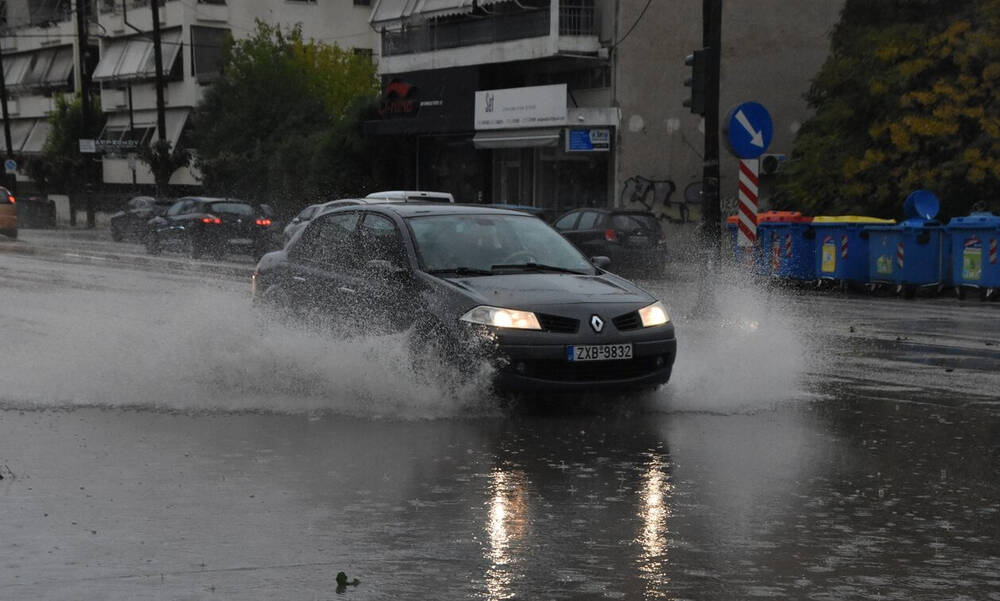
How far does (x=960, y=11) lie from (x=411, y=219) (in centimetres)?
2337

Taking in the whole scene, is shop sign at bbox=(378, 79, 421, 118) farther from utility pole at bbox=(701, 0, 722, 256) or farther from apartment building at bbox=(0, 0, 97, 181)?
apartment building at bbox=(0, 0, 97, 181)

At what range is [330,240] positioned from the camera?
1140 centimetres

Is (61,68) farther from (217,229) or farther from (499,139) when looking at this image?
(217,229)

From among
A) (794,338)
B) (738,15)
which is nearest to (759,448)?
(794,338)

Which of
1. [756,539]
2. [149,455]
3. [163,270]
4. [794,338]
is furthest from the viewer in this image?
[163,270]

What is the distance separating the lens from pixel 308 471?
7.56 meters

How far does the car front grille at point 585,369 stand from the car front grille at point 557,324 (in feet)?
0.69

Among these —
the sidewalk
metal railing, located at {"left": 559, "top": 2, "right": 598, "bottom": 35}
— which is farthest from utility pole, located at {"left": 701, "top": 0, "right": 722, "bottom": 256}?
metal railing, located at {"left": 559, "top": 2, "right": 598, "bottom": 35}

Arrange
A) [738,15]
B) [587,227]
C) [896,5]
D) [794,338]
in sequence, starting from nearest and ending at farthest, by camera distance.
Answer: [794,338] → [587,227] → [896,5] → [738,15]

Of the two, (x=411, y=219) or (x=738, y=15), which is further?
(x=738, y=15)

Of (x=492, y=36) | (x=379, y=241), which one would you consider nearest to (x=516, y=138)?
(x=492, y=36)

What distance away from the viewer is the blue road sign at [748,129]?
17938mm

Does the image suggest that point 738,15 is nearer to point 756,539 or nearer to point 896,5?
point 896,5

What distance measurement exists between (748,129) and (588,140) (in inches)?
879
